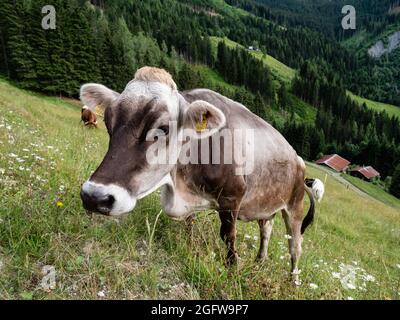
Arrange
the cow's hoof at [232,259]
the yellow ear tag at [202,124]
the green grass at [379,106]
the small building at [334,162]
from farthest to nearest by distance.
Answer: the green grass at [379,106] → the small building at [334,162] → the cow's hoof at [232,259] → the yellow ear tag at [202,124]

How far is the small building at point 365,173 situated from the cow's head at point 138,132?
323 feet

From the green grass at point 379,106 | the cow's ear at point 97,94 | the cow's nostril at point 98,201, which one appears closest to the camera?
the cow's nostril at point 98,201

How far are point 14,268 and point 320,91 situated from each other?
162m

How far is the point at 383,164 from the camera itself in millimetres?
102938

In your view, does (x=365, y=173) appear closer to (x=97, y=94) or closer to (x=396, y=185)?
(x=396, y=185)

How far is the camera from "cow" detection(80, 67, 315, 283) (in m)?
3.51

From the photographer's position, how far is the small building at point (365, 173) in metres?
93.2

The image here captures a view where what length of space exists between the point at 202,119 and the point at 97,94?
132cm

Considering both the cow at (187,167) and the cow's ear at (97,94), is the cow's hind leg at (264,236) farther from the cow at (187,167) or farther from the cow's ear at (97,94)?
the cow's ear at (97,94)

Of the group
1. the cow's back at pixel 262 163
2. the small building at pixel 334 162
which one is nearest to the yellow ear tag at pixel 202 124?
the cow's back at pixel 262 163

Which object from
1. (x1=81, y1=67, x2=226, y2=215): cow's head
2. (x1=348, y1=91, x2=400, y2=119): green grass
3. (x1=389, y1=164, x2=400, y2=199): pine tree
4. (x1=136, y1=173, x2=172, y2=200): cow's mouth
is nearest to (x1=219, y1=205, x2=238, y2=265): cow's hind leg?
(x1=136, y1=173, x2=172, y2=200): cow's mouth

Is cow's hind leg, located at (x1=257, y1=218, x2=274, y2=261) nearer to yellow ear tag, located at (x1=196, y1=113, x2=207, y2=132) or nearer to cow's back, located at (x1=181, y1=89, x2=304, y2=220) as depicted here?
cow's back, located at (x1=181, y1=89, x2=304, y2=220)

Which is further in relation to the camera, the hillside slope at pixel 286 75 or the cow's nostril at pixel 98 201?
the hillside slope at pixel 286 75
